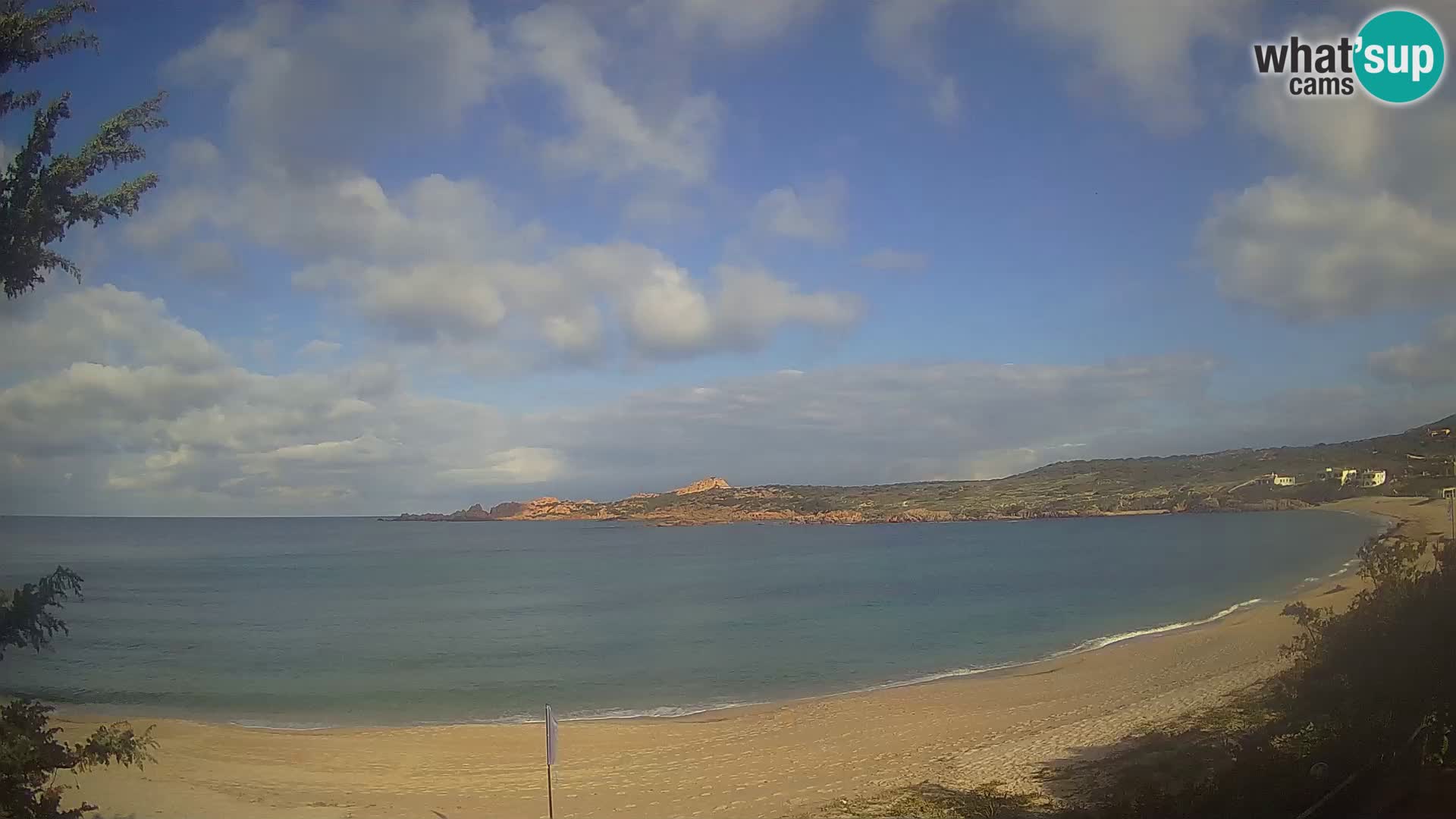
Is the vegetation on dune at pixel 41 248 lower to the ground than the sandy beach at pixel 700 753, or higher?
higher

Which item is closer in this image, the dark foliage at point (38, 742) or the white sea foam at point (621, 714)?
the dark foliage at point (38, 742)

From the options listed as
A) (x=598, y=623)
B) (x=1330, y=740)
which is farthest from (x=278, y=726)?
(x=598, y=623)

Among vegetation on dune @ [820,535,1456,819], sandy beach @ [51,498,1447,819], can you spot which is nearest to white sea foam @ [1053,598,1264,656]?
sandy beach @ [51,498,1447,819]

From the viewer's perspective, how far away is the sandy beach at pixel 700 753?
683 centimetres

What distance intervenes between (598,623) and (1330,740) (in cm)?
2130

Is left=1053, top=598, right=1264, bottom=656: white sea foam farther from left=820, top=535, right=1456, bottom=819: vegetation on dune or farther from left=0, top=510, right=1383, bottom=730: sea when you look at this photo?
left=820, top=535, right=1456, bottom=819: vegetation on dune

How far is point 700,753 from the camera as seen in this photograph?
9594mm

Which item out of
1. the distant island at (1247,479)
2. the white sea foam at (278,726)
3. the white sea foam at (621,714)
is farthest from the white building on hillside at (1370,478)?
the white sea foam at (278,726)

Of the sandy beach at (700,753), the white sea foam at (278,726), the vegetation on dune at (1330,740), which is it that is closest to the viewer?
the vegetation on dune at (1330,740)

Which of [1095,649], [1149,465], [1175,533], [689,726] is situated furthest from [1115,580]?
[689,726]

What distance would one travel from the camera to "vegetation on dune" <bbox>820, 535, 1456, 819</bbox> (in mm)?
4902

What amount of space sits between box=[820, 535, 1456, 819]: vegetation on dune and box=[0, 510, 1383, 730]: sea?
1.56 meters

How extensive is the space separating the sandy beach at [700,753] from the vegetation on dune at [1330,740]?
0.59m

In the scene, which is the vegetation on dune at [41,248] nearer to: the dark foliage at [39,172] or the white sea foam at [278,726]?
the dark foliage at [39,172]
